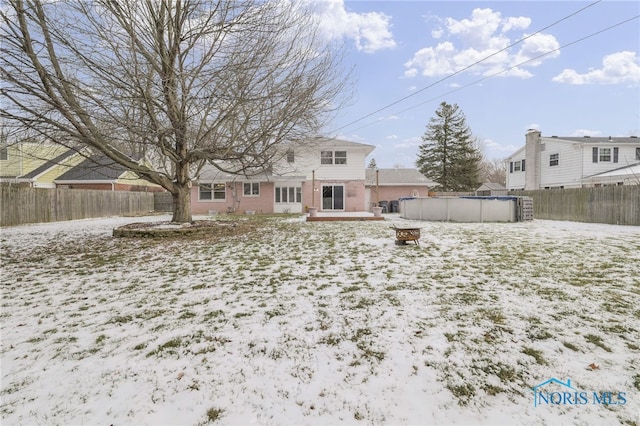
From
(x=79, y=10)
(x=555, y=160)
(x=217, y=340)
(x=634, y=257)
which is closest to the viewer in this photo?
(x=217, y=340)

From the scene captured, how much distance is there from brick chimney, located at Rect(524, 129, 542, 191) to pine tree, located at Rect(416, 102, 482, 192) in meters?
12.3

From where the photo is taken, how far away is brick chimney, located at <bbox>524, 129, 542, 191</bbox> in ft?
78.7

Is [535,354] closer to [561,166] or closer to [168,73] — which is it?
[168,73]

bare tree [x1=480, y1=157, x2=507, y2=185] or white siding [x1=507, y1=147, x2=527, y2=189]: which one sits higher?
bare tree [x1=480, y1=157, x2=507, y2=185]

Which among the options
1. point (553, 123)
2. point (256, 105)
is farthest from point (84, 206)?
point (553, 123)

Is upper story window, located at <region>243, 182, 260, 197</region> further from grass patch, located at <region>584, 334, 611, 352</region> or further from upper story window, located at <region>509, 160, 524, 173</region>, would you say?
upper story window, located at <region>509, 160, 524, 173</region>

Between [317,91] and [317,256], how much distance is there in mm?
5324

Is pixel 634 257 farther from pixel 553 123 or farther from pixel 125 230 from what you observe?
pixel 553 123

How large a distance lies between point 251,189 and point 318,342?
1881 cm

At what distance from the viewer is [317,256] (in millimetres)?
6504

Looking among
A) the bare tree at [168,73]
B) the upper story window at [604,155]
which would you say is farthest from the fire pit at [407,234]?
the upper story window at [604,155]

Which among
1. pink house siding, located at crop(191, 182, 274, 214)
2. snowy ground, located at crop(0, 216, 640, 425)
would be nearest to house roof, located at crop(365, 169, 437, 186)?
pink house siding, located at crop(191, 182, 274, 214)

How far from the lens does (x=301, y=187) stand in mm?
20734

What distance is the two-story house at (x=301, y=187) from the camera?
20250mm
